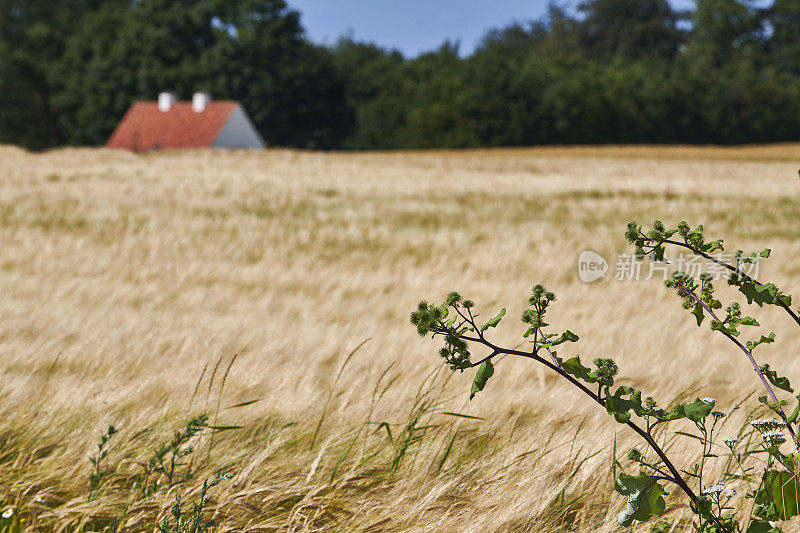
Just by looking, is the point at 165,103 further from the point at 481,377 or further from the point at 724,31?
the point at 724,31

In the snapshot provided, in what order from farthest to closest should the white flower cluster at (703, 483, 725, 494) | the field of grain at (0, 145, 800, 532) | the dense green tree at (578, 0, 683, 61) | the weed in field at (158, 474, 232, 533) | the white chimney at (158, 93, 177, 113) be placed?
the dense green tree at (578, 0, 683, 61) < the white chimney at (158, 93, 177, 113) < the field of grain at (0, 145, 800, 532) < the weed in field at (158, 474, 232, 533) < the white flower cluster at (703, 483, 725, 494)

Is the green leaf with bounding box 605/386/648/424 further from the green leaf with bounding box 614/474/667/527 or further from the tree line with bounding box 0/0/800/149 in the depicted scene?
the tree line with bounding box 0/0/800/149

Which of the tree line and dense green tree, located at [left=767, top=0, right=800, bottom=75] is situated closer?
the tree line

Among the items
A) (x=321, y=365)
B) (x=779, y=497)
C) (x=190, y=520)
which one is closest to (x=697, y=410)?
(x=779, y=497)

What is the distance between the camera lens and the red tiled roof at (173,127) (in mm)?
34469

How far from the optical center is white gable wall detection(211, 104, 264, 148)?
34.9m

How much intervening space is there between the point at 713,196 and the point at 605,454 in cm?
1228

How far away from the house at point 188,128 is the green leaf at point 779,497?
33.9 m

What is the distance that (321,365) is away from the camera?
326 cm

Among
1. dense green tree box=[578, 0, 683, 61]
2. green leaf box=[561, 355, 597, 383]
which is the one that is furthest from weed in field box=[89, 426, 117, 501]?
dense green tree box=[578, 0, 683, 61]

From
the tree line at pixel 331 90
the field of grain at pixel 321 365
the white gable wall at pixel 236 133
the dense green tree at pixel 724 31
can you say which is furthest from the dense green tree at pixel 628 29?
the field of grain at pixel 321 365

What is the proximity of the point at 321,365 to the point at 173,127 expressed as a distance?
34346 millimetres

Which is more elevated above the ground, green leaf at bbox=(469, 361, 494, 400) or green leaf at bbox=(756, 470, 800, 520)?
green leaf at bbox=(469, 361, 494, 400)

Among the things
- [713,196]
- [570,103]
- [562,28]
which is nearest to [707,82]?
[570,103]
